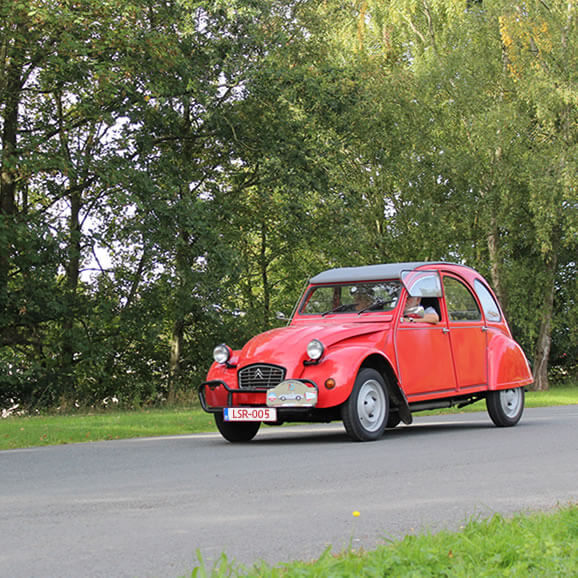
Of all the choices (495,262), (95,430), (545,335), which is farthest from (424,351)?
(545,335)

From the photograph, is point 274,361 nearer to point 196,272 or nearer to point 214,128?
point 196,272

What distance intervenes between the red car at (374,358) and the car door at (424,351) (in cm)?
1

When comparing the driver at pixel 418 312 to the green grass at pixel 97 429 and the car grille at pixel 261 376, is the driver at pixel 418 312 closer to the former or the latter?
the car grille at pixel 261 376

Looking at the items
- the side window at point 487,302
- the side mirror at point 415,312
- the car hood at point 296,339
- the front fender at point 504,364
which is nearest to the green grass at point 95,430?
the car hood at point 296,339

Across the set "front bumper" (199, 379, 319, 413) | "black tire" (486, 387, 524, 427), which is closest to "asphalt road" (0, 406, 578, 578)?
"front bumper" (199, 379, 319, 413)

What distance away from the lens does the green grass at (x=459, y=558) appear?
4.07 metres

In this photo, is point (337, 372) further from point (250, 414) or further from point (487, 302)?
point (487, 302)

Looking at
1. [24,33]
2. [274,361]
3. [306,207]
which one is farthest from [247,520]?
[306,207]

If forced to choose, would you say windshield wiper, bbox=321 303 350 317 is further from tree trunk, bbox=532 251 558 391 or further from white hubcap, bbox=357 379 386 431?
tree trunk, bbox=532 251 558 391

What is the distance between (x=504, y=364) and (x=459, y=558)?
9116mm

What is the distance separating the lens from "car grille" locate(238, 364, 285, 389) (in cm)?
1080

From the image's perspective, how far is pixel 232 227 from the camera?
29047 mm

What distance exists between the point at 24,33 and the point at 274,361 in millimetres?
14028

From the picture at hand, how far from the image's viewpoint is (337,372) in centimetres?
1055
